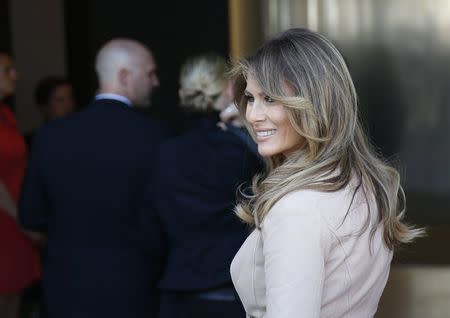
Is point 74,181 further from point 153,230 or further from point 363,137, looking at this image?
point 363,137

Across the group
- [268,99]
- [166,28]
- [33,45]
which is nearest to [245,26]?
[166,28]

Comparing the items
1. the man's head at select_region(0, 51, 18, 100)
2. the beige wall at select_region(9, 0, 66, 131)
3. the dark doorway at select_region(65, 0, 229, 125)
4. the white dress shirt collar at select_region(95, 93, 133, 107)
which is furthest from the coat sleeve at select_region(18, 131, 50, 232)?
the beige wall at select_region(9, 0, 66, 131)

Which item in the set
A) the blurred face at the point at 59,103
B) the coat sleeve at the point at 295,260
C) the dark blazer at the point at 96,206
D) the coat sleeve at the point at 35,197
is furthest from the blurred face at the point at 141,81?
the coat sleeve at the point at 295,260

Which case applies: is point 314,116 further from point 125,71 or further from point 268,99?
point 125,71

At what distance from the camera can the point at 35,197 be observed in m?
3.74

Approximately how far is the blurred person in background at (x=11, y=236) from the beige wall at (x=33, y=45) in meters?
2.46

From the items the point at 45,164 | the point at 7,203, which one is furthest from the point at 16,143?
the point at 45,164

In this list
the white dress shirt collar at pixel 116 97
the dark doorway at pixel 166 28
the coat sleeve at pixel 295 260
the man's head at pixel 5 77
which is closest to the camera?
the coat sleeve at pixel 295 260

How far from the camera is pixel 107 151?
143 inches

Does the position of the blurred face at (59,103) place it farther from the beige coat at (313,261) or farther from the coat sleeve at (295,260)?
the coat sleeve at (295,260)

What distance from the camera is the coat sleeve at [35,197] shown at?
3711mm

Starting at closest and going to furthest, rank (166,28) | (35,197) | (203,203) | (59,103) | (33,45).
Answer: (203,203), (35,197), (59,103), (166,28), (33,45)

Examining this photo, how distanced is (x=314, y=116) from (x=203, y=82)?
1.52 meters

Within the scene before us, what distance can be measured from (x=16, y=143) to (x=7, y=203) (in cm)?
30
